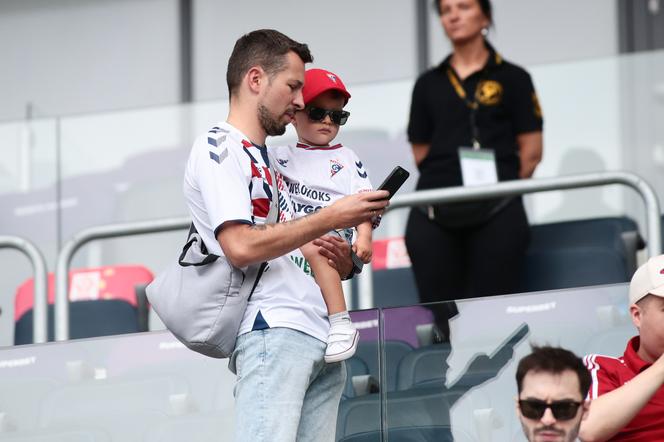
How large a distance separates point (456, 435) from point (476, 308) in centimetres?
42

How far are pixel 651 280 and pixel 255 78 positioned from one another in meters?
1.20

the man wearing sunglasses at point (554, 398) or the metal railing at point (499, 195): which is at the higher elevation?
the metal railing at point (499, 195)

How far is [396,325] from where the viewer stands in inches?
185

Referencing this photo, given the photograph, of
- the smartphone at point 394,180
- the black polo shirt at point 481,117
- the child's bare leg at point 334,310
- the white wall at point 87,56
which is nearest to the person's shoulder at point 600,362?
the child's bare leg at point 334,310

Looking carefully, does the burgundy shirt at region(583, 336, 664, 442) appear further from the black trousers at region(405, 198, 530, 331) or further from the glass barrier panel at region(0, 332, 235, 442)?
the black trousers at region(405, 198, 530, 331)

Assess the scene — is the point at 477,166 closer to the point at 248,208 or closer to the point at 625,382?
the point at 625,382

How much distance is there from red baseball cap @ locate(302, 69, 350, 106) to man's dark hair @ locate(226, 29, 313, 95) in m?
0.28

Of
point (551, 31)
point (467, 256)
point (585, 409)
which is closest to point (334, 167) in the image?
point (585, 409)

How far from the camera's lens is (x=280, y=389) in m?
3.44

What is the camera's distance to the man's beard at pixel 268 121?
3644 millimetres

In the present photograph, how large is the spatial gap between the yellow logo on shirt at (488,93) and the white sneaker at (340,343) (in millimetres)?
2401

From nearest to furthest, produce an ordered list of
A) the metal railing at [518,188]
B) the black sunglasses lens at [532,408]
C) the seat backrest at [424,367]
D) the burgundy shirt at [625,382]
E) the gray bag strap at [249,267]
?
the gray bag strap at [249,267] < the black sunglasses lens at [532,408] < the burgundy shirt at [625,382] < the seat backrest at [424,367] < the metal railing at [518,188]

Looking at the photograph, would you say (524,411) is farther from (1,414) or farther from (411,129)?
(411,129)

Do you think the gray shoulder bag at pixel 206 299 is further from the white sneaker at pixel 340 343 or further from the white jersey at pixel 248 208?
the white sneaker at pixel 340 343
